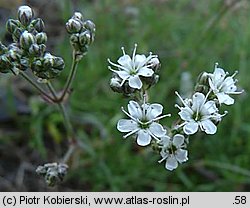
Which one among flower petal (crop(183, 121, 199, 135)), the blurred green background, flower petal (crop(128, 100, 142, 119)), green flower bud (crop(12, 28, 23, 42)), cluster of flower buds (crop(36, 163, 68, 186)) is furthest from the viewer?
the blurred green background

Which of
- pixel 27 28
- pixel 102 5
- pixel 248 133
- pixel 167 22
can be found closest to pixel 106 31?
pixel 102 5

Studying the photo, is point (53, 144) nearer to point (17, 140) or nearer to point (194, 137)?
point (17, 140)

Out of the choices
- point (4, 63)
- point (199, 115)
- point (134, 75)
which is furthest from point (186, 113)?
point (4, 63)

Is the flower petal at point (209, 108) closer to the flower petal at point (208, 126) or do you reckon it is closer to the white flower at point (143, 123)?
the flower petal at point (208, 126)

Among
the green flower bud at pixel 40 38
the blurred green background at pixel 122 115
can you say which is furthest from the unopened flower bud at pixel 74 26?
the blurred green background at pixel 122 115

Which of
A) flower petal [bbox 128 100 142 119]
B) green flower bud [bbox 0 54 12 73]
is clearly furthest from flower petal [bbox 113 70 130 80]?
green flower bud [bbox 0 54 12 73]

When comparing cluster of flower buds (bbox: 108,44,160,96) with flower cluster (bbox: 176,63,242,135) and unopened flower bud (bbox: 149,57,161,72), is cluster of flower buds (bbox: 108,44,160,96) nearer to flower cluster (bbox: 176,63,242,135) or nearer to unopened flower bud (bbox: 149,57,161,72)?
unopened flower bud (bbox: 149,57,161,72)
